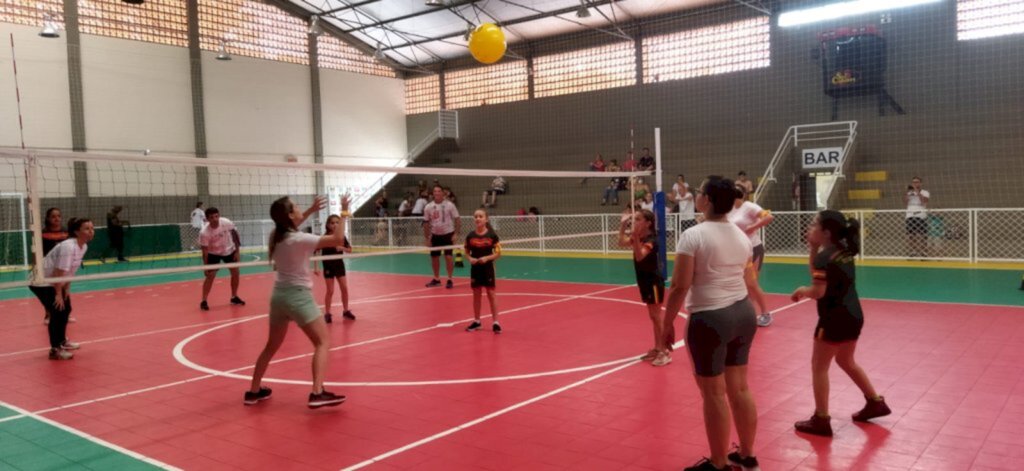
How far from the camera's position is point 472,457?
15.3 feet

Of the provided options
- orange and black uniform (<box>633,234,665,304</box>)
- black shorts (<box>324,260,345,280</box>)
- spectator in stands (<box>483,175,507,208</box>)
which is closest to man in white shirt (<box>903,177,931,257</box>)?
orange and black uniform (<box>633,234,665,304</box>)

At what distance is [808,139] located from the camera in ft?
69.8

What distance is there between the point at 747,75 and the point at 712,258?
847 inches

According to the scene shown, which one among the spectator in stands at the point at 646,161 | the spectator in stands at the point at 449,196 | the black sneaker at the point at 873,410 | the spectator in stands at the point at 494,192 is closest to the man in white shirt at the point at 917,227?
the spectator in stands at the point at 646,161

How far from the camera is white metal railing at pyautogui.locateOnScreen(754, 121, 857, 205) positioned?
19.8 metres

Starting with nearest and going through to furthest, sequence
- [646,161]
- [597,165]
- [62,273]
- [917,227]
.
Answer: [62,273] < [917,227] < [646,161] < [597,165]

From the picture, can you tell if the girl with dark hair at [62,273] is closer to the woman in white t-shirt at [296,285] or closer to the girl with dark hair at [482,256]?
the woman in white t-shirt at [296,285]

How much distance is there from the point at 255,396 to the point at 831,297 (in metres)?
4.66

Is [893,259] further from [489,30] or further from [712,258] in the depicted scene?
[712,258]

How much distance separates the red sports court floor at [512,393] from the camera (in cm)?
471

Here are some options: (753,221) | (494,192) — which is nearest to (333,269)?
(753,221)

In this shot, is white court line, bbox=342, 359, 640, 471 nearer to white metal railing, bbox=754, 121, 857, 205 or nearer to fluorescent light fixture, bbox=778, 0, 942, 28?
white metal railing, bbox=754, 121, 857, 205

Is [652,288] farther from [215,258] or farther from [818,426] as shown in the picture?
[215,258]

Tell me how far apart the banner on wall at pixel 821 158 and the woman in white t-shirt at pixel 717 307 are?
55.7ft
